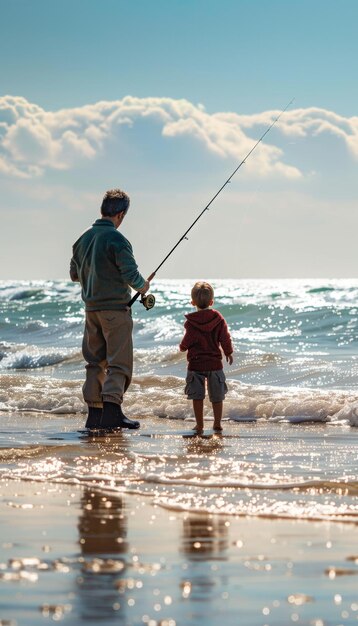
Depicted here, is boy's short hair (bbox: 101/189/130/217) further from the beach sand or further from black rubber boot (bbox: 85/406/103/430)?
the beach sand

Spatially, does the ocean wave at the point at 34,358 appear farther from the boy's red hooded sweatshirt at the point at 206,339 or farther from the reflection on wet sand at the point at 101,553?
the reflection on wet sand at the point at 101,553

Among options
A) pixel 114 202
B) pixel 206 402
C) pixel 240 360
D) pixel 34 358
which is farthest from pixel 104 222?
pixel 34 358

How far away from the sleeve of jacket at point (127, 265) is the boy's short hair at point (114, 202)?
0.29m

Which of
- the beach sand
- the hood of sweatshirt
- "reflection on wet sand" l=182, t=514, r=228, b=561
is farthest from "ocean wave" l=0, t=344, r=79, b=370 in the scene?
"reflection on wet sand" l=182, t=514, r=228, b=561

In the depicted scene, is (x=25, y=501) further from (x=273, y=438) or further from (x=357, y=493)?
(x=273, y=438)

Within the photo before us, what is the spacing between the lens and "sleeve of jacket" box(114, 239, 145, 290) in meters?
7.39

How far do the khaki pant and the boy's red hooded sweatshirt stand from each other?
0.52m

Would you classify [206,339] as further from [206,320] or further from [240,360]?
[240,360]

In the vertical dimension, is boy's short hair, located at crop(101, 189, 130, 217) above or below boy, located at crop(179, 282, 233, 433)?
above

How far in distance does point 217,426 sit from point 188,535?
396cm

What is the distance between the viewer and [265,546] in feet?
12.6

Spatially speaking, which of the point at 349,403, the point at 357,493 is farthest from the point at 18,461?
the point at 349,403

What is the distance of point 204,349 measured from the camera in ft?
26.2

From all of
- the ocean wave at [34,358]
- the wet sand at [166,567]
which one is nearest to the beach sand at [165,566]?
the wet sand at [166,567]
